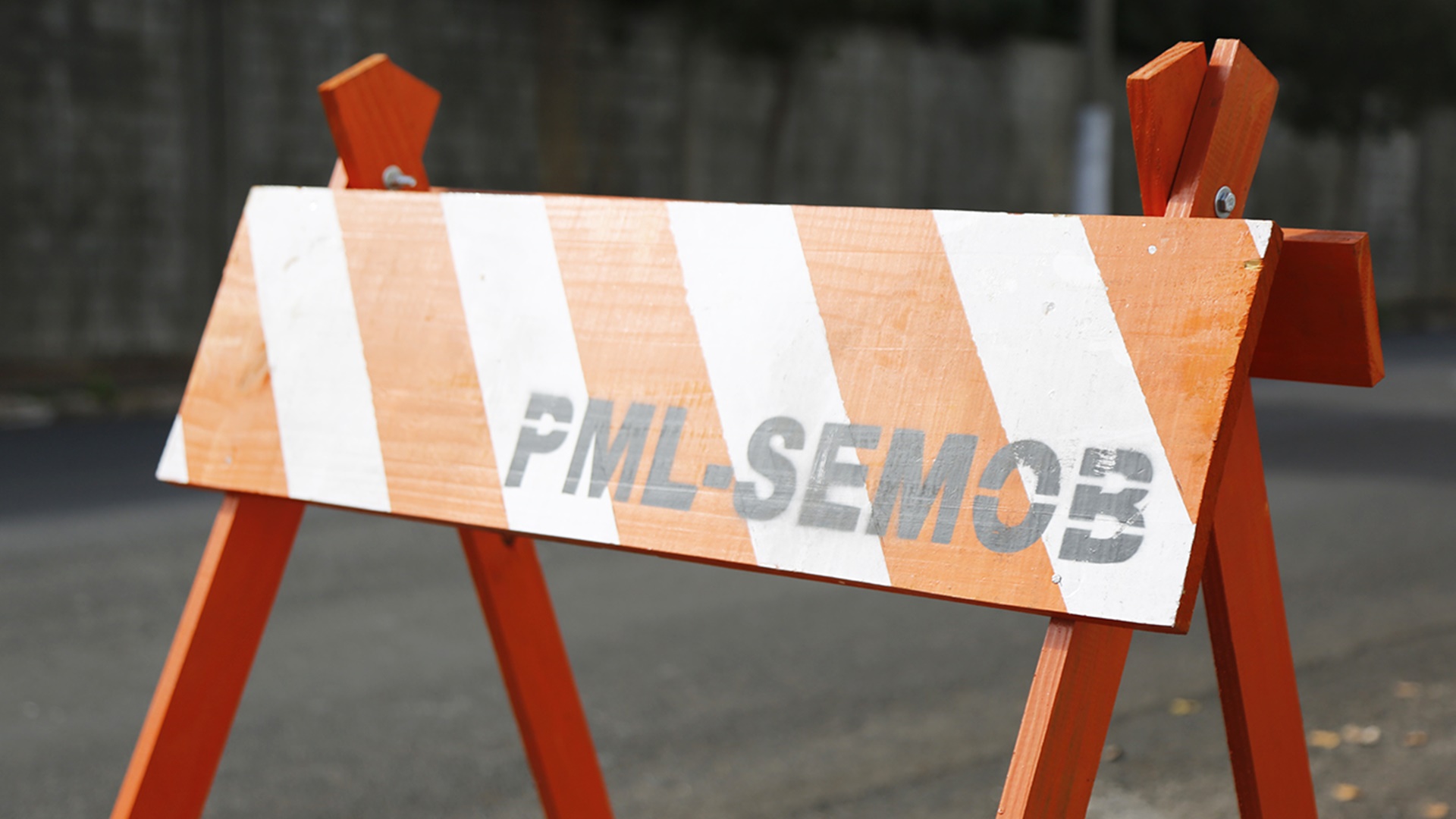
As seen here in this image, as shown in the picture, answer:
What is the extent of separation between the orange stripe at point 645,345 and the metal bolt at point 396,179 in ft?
1.13

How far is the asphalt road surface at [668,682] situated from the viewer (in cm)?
346

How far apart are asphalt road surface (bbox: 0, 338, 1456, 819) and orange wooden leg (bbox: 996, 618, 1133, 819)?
204 cm

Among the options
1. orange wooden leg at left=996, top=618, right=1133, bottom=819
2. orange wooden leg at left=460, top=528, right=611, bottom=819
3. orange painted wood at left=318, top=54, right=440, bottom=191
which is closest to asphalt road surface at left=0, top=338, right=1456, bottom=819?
orange wooden leg at left=460, top=528, right=611, bottom=819

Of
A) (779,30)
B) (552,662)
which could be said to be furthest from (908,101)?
(552,662)

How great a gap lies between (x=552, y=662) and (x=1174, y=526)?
1.00 metres

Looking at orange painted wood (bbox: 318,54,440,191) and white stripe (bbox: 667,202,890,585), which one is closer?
white stripe (bbox: 667,202,890,585)

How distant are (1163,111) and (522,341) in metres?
0.78

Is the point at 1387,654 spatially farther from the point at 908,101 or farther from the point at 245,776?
the point at 908,101

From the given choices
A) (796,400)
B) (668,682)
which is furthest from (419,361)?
(668,682)

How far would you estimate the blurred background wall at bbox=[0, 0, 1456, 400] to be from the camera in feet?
38.0

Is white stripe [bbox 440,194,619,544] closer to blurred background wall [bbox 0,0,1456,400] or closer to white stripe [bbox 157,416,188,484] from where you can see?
white stripe [bbox 157,416,188,484]

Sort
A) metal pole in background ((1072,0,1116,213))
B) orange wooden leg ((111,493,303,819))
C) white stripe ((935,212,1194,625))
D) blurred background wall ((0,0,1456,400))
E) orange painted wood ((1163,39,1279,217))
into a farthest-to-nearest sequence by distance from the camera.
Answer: metal pole in background ((1072,0,1116,213)) → blurred background wall ((0,0,1456,400)) → orange wooden leg ((111,493,303,819)) → orange painted wood ((1163,39,1279,217)) → white stripe ((935,212,1194,625))

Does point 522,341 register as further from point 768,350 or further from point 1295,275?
point 1295,275

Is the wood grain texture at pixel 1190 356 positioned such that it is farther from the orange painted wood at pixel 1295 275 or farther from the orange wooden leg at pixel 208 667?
the orange wooden leg at pixel 208 667
